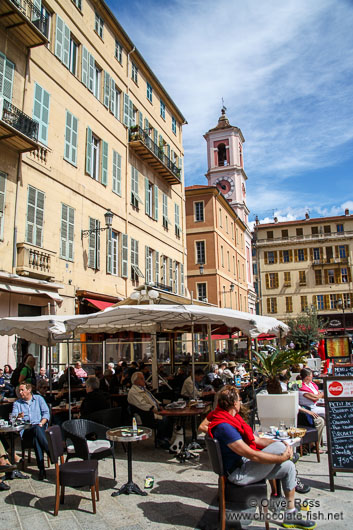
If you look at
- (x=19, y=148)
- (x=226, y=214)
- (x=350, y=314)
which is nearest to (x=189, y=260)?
(x=226, y=214)

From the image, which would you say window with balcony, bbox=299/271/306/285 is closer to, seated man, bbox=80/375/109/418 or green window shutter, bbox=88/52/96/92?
green window shutter, bbox=88/52/96/92

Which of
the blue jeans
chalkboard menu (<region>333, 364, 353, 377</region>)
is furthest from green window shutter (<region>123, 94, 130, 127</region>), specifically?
the blue jeans

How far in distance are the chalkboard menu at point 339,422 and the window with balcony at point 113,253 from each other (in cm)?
Answer: 1276

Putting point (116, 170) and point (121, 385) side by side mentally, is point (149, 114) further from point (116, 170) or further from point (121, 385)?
point (121, 385)

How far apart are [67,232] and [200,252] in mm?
21001

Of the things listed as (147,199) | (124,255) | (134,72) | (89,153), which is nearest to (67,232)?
(89,153)

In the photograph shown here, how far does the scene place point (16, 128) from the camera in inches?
485

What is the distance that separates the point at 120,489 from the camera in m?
5.30

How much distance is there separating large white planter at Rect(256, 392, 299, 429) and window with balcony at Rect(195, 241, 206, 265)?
28857 millimetres

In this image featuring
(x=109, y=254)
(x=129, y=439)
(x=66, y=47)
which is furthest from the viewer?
(x=109, y=254)

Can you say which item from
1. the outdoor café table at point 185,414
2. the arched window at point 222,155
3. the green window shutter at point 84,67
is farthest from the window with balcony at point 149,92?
the arched window at point 222,155

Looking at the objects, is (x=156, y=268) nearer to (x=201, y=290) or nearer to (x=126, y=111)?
(x=126, y=111)

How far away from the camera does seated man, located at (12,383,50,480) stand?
6109 mm

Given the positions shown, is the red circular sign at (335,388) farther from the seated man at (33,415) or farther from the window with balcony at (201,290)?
the window with balcony at (201,290)
